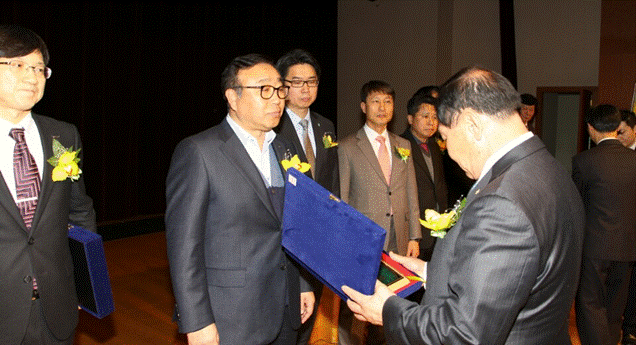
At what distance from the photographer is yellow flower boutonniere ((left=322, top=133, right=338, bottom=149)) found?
338 cm

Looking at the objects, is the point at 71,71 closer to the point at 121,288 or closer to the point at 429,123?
the point at 121,288

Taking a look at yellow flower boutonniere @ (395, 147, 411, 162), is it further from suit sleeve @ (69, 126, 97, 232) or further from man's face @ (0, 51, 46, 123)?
man's face @ (0, 51, 46, 123)

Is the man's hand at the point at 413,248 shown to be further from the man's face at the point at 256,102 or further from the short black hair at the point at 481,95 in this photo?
the short black hair at the point at 481,95

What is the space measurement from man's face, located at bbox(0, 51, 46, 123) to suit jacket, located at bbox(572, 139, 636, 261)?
340cm

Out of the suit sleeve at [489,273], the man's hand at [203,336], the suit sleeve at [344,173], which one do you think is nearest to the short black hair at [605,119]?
the suit sleeve at [344,173]

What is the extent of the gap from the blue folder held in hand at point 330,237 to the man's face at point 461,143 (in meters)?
0.32

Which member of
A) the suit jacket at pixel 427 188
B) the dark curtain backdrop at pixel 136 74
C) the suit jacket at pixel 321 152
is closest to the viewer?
the suit jacket at pixel 321 152

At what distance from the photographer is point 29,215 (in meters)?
2.17

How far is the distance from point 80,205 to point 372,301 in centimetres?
142

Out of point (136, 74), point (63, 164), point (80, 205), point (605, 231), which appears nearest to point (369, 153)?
point (605, 231)

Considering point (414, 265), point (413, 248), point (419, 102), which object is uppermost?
point (419, 102)

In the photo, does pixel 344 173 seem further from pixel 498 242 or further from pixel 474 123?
pixel 498 242

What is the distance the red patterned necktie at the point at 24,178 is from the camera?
85.0 inches

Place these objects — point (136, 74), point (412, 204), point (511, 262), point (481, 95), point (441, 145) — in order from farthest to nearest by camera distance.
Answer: point (136, 74) → point (441, 145) → point (412, 204) → point (481, 95) → point (511, 262)
